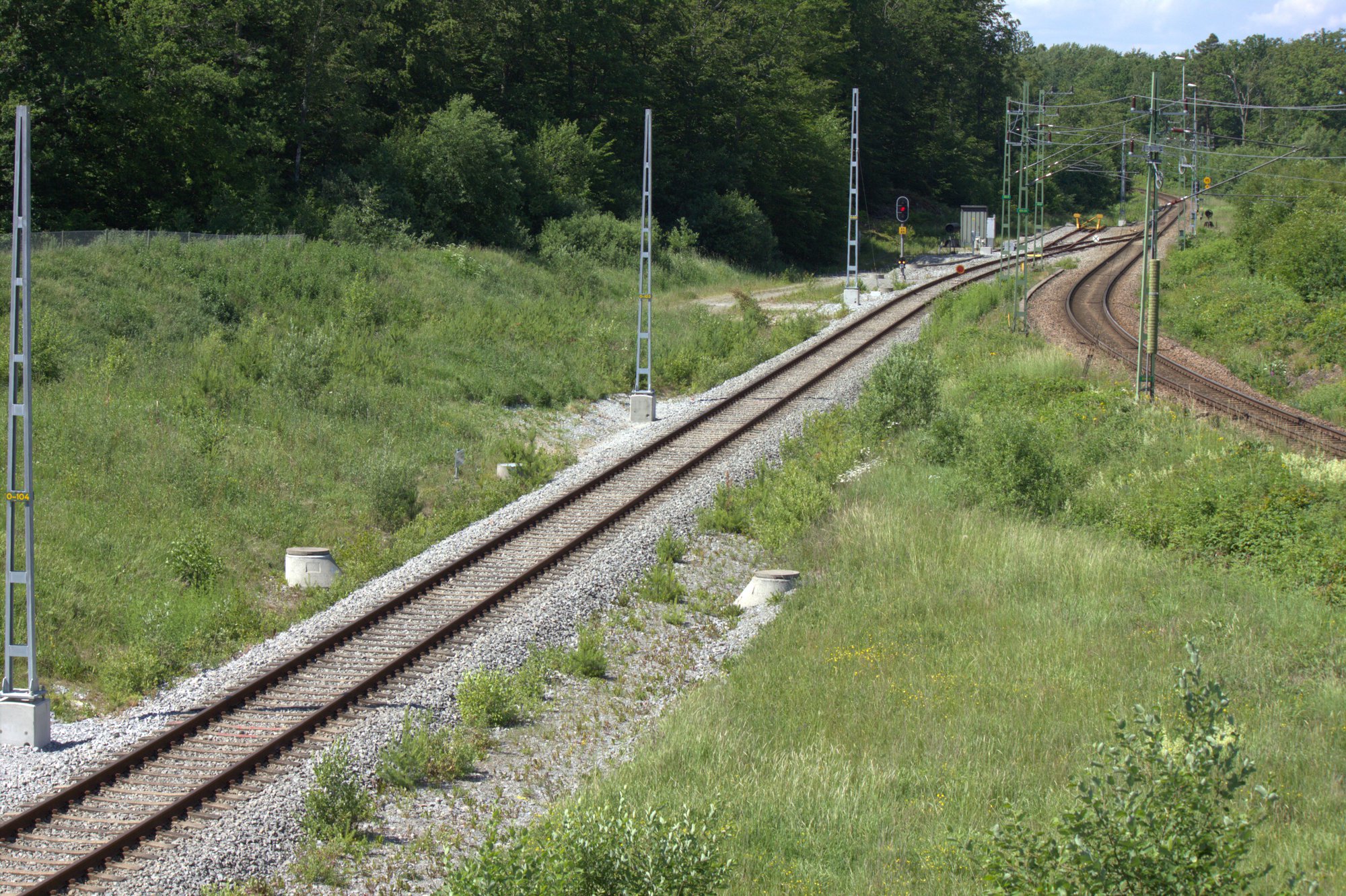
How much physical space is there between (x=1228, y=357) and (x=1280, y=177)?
36.9m

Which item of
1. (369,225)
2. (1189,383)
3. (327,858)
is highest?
(369,225)

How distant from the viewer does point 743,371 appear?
30.7 m

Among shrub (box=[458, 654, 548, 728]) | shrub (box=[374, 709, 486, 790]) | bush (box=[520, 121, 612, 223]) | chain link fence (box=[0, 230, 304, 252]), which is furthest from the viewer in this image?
bush (box=[520, 121, 612, 223])

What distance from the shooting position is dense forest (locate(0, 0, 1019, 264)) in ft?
114

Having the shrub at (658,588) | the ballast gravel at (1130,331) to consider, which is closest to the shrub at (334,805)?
the shrub at (658,588)

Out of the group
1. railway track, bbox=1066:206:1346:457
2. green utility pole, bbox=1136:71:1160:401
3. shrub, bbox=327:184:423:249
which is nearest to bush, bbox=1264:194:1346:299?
railway track, bbox=1066:206:1346:457

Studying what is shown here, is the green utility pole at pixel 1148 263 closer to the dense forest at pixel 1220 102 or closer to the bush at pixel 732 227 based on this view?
the bush at pixel 732 227

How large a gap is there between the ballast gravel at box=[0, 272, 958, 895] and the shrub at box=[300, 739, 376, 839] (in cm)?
18

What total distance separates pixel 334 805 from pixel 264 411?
1391 centimetres

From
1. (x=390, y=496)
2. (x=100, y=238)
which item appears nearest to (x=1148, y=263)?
(x=390, y=496)

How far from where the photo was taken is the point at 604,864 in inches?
239

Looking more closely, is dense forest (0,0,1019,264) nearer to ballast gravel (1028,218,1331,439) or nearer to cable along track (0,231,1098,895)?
ballast gravel (1028,218,1331,439)

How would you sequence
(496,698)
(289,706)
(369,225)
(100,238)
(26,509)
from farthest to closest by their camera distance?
(369,225) < (100,238) < (289,706) < (496,698) < (26,509)

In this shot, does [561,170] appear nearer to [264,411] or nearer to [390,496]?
[264,411]
